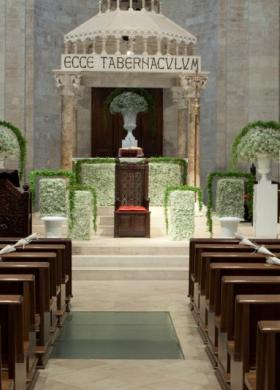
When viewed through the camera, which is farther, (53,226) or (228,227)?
(228,227)

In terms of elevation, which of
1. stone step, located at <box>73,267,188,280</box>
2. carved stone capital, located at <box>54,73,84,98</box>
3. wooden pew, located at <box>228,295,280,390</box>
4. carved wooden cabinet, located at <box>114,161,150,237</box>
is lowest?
stone step, located at <box>73,267,188,280</box>

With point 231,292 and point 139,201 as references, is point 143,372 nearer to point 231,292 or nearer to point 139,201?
point 231,292

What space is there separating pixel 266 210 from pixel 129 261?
238 centimetres

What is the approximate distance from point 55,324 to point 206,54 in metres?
12.8

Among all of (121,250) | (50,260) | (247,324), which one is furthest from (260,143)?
(247,324)

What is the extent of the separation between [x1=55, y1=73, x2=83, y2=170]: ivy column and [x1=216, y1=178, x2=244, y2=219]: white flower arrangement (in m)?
2.97

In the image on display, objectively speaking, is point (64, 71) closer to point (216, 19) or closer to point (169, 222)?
point (169, 222)

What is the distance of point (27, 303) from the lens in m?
5.18

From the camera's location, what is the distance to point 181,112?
16.2 meters

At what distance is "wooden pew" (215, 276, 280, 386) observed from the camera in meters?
5.14

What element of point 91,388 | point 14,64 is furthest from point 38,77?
point 91,388

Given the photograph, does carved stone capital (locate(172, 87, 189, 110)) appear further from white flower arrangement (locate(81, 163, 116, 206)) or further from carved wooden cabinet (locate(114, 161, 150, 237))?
carved wooden cabinet (locate(114, 161, 150, 237))

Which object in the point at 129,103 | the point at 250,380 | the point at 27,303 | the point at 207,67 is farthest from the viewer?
the point at 207,67

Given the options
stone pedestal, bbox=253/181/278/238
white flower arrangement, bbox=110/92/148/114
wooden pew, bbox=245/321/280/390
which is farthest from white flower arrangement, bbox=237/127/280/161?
wooden pew, bbox=245/321/280/390
